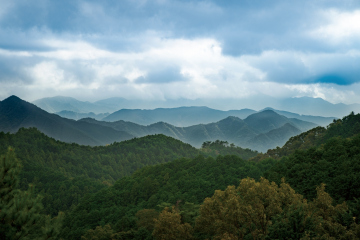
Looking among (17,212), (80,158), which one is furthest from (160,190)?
(80,158)

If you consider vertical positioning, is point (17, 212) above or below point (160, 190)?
above

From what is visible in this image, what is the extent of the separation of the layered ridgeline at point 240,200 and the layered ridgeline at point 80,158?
35681 millimetres

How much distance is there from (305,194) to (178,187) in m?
34.6

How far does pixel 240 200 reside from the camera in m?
20.8

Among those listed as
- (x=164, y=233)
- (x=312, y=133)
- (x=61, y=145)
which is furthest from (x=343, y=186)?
(x=61, y=145)

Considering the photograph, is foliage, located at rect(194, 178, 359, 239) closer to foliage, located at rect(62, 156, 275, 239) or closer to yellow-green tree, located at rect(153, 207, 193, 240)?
yellow-green tree, located at rect(153, 207, 193, 240)

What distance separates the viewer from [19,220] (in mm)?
15672

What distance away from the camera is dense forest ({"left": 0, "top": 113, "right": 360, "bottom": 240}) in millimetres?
17203

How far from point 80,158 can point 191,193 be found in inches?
4132

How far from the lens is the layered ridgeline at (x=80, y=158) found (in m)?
101

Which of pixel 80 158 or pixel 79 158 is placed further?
pixel 80 158

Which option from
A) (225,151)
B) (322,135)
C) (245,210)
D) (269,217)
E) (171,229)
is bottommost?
(225,151)

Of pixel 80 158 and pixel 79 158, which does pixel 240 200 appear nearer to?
pixel 79 158

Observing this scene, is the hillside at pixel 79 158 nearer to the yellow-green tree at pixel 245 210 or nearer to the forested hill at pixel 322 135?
the forested hill at pixel 322 135
